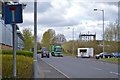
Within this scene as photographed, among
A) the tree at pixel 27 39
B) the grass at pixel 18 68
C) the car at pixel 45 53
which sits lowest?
the car at pixel 45 53

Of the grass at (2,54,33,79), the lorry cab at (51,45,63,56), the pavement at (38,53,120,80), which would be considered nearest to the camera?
the grass at (2,54,33,79)

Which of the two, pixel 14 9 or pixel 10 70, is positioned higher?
pixel 14 9

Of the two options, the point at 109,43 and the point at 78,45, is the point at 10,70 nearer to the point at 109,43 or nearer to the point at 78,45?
the point at 109,43

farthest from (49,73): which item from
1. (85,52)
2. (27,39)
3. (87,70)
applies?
(85,52)

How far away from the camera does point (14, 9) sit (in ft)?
36.3

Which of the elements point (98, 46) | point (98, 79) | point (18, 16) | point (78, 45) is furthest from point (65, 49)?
point (18, 16)

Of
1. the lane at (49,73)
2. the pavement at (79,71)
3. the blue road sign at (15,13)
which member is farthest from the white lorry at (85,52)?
the blue road sign at (15,13)

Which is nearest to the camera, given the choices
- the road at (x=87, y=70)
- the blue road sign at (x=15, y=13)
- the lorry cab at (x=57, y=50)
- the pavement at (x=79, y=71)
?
the blue road sign at (x=15, y=13)

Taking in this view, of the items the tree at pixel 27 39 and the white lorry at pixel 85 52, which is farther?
the white lorry at pixel 85 52

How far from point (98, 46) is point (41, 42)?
42692mm

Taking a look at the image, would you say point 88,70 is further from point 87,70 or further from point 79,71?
point 79,71

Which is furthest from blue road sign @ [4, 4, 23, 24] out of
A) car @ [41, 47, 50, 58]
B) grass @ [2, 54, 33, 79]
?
car @ [41, 47, 50, 58]

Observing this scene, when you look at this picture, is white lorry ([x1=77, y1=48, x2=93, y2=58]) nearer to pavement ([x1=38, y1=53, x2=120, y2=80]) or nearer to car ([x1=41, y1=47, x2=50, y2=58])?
car ([x1=41, y1=47, x2=50, y2=58])

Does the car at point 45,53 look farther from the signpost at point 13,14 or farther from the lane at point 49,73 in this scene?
the signpost at point 13,14
